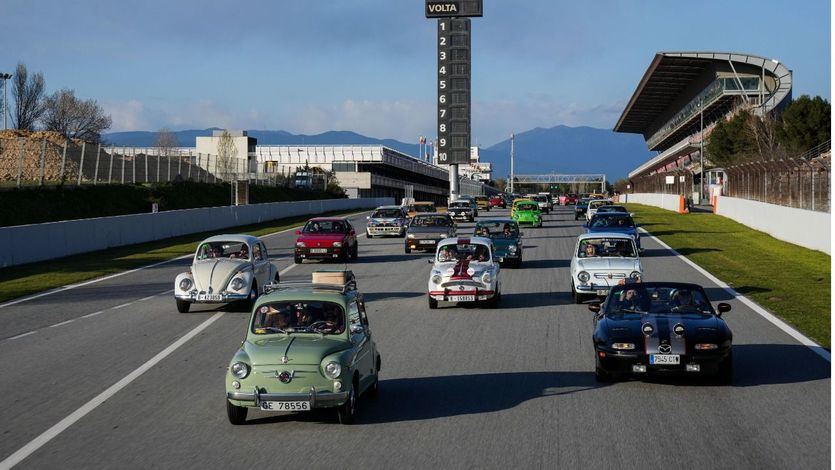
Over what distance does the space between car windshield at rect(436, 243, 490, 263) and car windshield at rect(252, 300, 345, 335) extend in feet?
36.8

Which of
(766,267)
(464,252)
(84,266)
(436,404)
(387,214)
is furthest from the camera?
(387,214)

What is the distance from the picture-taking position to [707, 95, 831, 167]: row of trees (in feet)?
259

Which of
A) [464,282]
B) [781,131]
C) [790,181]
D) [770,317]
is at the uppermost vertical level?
[781,131]

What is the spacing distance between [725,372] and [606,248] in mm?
11130

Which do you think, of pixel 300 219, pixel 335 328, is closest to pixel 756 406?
pixel 335 328

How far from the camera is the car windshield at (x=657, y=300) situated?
45.8 ft

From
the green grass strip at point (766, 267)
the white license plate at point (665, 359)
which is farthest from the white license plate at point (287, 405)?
the green grass strip at point (766, 267)

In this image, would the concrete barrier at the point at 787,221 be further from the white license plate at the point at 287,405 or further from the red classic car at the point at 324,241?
the white license plate at the point at 287,405

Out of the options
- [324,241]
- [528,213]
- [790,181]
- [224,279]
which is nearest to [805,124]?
[528,213]

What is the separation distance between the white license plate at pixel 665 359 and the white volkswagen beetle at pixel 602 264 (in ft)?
29.2

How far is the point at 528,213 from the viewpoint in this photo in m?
57.2

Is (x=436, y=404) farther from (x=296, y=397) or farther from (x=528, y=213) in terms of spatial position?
(x=528, y=213)

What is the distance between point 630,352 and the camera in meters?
12.6

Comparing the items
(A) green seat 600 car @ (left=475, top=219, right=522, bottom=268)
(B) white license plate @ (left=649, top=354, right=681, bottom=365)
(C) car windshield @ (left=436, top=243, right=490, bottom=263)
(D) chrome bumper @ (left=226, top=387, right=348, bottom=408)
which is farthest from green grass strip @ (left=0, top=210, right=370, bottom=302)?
(B) white license plate @ (left=649, top=354, right=681, bottom=365)
